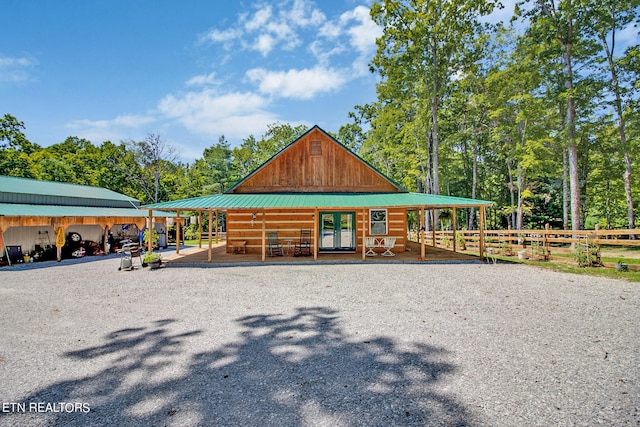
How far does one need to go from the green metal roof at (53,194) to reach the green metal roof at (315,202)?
7.94 meters

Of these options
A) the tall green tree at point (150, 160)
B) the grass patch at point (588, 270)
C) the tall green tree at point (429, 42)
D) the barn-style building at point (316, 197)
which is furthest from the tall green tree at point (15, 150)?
the grass patch at point (588, 270)

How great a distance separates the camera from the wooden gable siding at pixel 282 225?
48.4 feet

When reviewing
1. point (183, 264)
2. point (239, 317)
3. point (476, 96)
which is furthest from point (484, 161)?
point (239, 317)

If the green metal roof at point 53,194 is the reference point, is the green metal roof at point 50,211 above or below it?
below

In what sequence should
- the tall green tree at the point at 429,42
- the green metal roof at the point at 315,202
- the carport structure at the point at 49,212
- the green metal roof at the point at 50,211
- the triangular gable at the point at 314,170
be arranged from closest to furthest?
the green metal roof at the point at 315,202
the green metal roof at the point at 50,211
the carport structure at the point at 49,212
the triangular gable at the point at 314,170
the tall green tree at the point at 429,42

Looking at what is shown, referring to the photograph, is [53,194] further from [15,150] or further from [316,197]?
[15,150]

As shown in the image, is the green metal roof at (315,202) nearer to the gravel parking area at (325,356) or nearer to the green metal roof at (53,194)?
the gravel parking area at (325,356)

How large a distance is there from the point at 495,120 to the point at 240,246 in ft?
71.4

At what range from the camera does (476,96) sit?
21844 mm

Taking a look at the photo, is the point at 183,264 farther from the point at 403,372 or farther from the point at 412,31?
the point at 412,31

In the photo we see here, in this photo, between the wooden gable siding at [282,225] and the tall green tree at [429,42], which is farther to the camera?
the tall green tree at [429,42]

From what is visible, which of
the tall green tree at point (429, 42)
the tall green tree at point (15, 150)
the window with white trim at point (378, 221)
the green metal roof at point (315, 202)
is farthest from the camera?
the tall green tree at point (15, 150)

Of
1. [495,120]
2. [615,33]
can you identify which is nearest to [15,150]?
[495,120]

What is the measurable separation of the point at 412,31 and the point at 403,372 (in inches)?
848
